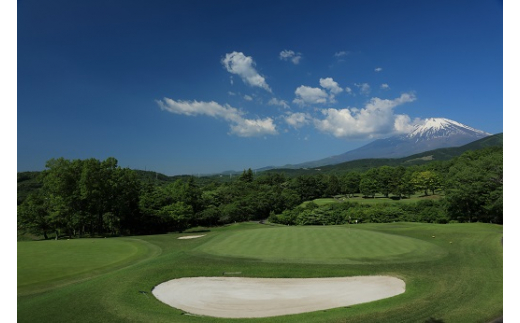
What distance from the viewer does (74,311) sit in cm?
938

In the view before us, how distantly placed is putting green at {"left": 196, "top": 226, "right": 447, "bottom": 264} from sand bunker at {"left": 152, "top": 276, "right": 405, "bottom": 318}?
2.25 metres

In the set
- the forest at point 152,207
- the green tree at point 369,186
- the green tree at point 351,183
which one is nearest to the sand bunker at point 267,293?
the forest at point 152,207

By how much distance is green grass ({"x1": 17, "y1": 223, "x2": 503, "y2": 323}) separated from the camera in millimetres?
8727

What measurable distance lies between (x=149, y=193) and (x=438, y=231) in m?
36.1

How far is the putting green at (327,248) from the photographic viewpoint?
14828mm

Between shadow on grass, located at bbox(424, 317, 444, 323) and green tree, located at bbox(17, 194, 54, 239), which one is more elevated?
shadow on grass, located at bbox(424, 317, 444, 323)

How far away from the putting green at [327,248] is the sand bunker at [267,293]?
2255 mm

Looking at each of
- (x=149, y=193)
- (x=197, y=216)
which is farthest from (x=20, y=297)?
(x=197, y=216)

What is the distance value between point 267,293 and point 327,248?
651 cm

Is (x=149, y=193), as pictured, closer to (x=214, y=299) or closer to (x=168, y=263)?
(x=168, y=263)

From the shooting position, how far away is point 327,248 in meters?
16.7

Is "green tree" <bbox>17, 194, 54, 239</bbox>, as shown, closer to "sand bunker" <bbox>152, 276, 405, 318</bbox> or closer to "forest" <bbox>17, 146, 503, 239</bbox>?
"forest" <bbox>17, 146, 503, 239</bbox>

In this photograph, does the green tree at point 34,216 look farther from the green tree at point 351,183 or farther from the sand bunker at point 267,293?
the green tree at point 351,183

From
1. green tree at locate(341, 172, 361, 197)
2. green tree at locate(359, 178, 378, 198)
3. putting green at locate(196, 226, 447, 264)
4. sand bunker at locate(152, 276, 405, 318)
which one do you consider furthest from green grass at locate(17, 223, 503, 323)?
green tree at locate(341, 172, 361, 197)
